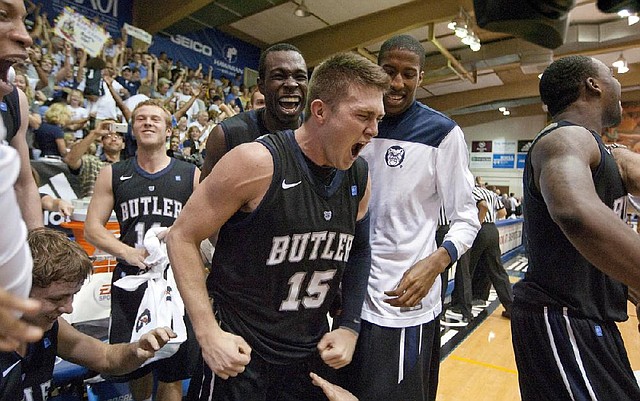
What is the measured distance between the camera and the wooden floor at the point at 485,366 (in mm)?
3578

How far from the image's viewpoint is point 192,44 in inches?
428

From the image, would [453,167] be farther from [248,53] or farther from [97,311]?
[248,53]

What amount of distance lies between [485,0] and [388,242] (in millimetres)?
1146

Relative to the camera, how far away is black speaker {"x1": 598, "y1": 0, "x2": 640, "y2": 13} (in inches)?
34.0

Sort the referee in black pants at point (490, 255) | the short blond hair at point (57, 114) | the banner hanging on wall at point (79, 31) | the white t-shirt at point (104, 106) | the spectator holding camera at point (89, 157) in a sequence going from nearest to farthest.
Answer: the spectator holding camera at point (89, 157) → the referee in black pants at point (490, 255) → the short blond hair at point (57, 114) → the banner hanging on wall at point (79, 31) → the white t-shirt at point (104, 106)

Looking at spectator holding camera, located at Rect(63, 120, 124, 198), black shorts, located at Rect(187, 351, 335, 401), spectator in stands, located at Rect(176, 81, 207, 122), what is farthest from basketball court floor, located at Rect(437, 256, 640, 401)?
spectator in stands, located at Rect(176, 81, 207, 122)

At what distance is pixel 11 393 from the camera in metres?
1.50

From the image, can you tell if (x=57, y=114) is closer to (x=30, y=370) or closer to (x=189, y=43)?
(x=30, y=370)

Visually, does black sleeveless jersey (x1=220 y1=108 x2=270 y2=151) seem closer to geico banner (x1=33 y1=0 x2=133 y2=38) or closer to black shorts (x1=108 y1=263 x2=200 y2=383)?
black shorts (x1=108 y1=263 x2=200 y2=383)

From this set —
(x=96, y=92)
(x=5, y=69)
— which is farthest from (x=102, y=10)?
(x=5, y=69)

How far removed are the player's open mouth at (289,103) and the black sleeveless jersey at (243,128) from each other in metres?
0.15

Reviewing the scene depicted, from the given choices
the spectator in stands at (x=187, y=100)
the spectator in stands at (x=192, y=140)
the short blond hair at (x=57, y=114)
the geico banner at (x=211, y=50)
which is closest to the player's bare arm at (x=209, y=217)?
the short blond hair at (x=57, y=114)

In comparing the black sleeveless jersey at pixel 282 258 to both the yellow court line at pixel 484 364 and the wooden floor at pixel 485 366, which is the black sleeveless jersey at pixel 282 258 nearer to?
the wooden floor at pixel 485 366

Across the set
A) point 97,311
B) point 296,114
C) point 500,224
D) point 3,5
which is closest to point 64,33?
point 97,311
